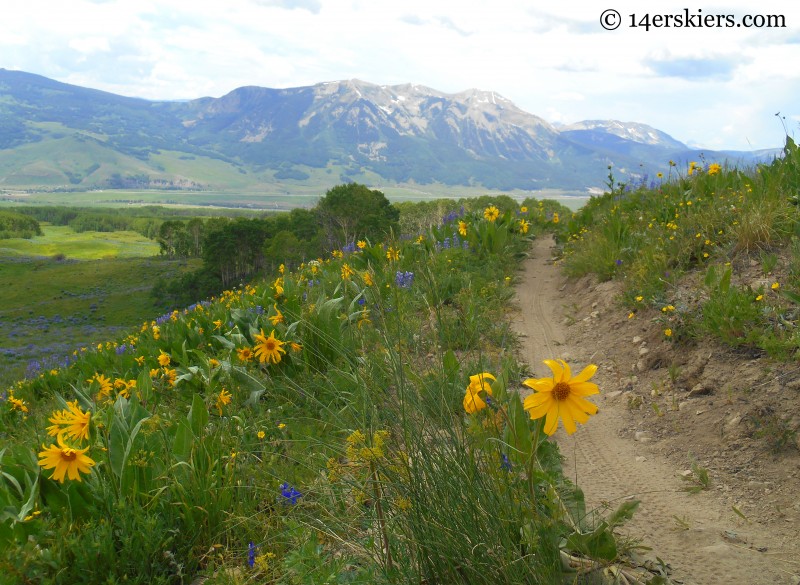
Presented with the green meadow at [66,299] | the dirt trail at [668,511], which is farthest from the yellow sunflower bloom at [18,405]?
the green meadow at [66,299]

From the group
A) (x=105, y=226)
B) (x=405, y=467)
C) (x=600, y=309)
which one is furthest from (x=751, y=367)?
(x=105, y=226)

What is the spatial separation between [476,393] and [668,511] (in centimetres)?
139

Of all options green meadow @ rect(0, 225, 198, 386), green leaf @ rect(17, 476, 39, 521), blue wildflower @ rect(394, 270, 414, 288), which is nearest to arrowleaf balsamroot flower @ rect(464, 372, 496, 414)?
green leaf @ rect(17, 476, 39, 521)

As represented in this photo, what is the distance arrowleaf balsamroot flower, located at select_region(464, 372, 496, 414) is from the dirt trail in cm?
72

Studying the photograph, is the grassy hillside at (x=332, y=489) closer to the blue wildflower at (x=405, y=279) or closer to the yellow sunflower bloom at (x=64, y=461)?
the yellow sunflower bloom at (x=64, y=461)

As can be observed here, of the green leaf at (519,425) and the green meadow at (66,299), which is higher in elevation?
the green leaf at (519,425)

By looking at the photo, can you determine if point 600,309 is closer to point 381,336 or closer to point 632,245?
point 632,245

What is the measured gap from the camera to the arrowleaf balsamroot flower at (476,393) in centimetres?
221

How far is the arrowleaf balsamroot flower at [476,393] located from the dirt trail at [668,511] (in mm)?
716

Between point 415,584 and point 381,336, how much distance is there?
88 cm

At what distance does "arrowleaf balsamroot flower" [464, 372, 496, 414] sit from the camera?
2207 mm

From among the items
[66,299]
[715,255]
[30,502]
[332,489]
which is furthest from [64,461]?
[66,299]

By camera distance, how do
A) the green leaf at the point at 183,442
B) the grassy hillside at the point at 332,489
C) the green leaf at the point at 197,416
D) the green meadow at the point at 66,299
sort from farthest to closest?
the green meadow at the point at 66,299
the green leaf at the point at 197,416
the green leaf at the point at 183,442
the grassy hillside at the point at 332,489

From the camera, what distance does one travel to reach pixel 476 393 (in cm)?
238
